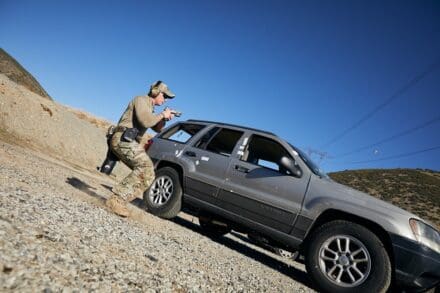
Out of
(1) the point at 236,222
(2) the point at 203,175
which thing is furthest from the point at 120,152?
(1) the point at 236,222

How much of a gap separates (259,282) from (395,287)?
185 cm

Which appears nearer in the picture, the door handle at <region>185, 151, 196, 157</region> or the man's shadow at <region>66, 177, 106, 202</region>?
the man's shadow at <region>66, 177, 106, 202</region>

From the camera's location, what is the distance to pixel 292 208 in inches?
222

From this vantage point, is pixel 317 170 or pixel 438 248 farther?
pixel 317 170

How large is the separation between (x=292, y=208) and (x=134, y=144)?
248cm

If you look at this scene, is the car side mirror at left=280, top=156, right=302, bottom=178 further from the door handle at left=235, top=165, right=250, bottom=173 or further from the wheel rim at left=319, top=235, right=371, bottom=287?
the wheel rim at left=319, top=235, right=371, bottom=287

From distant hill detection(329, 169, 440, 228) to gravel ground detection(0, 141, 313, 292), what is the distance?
43.1 m

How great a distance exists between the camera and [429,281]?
4.80 metres

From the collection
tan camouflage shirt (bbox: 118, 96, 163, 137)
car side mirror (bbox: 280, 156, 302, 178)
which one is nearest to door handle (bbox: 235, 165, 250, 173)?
car side mirror (bbox: 280, 156, 302, 178)

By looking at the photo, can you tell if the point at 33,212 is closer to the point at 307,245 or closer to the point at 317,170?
the point at 307,245

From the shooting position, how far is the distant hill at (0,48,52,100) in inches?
2987

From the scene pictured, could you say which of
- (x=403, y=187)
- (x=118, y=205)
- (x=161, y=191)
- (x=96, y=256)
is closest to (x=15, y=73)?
(x=403, y=187)

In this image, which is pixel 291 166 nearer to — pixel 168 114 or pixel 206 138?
pixel 168 114

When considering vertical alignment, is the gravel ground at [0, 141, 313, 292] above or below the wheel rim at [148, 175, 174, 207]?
below
